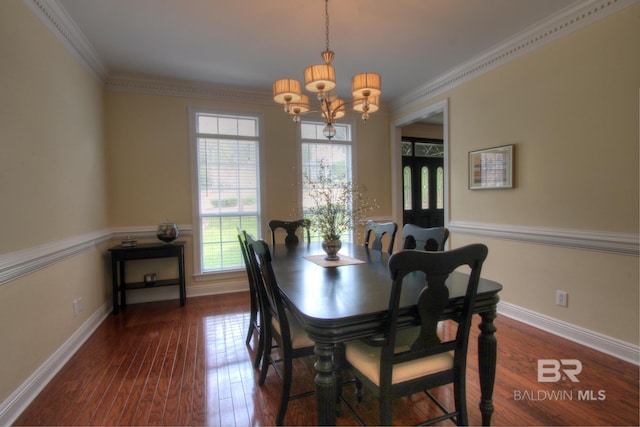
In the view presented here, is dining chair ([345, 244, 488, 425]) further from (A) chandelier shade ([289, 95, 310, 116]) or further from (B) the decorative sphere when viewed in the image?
(B) the decorative sphere

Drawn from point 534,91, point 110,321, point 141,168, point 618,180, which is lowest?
point 110,321

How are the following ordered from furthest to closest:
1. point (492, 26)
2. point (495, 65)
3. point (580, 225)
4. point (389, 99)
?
point (389, 99) < point (495, 65) < point (492, 26) < point (580, 225)

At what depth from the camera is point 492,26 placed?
8.82 ft

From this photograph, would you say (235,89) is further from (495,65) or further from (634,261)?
(634,261)

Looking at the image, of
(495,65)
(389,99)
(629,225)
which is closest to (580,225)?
(629,225)

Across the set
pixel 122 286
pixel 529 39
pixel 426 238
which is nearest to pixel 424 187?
pixel 529 39

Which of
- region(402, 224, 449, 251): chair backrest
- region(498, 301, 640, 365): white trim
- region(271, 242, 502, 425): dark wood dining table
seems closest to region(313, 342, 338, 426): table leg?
region(271, 242, 502, 425): dark wood dining table

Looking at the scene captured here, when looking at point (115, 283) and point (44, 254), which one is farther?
point (115, 283)

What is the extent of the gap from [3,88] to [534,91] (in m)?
3.94

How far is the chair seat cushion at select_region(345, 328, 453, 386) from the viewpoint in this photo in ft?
4.42

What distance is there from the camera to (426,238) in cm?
218

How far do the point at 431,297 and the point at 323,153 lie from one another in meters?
3.52

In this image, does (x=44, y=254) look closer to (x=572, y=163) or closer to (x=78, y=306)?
(x=78, y=306)

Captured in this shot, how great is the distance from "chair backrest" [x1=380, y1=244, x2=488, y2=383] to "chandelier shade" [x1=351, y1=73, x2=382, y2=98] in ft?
4.51
